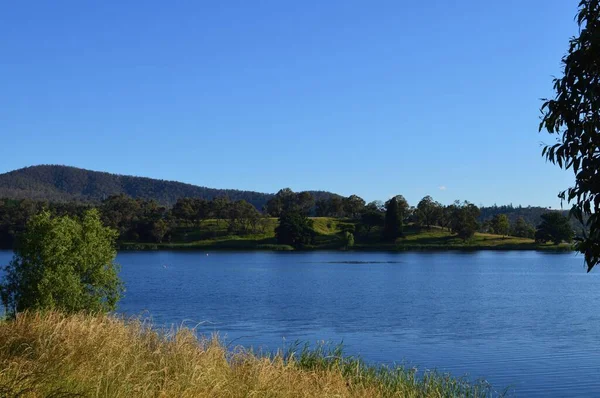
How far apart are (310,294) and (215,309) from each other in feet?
50.4

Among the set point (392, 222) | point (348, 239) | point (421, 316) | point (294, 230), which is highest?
point (392, 222)

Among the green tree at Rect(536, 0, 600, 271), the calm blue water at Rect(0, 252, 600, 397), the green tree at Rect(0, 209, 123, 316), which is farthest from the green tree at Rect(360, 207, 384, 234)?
the green tree at Rect(536, 0, 600, 271)

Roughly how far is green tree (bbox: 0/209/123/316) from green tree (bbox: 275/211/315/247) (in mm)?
143337

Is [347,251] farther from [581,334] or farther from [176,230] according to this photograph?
[581,334]

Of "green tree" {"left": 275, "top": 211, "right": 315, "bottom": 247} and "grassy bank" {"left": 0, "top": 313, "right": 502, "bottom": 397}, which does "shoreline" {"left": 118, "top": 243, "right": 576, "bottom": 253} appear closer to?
"green tree" {"left": 275, "top": 211, "right": 315, "bottom": 247}

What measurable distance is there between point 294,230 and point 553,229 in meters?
67.8

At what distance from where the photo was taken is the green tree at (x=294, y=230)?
580 feet

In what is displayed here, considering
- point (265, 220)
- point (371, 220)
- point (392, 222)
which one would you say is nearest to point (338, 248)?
point (371, 220)

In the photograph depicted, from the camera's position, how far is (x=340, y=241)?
186 meters

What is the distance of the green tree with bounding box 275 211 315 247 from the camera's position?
580 feet

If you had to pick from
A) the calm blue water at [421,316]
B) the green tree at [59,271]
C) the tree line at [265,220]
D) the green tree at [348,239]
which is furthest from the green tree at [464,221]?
the green tree at [59,271]

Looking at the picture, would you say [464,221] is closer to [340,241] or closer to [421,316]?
[340,241]

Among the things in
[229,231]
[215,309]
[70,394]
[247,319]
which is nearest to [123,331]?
[70,394]

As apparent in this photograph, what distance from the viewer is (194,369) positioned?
36.8 ft
